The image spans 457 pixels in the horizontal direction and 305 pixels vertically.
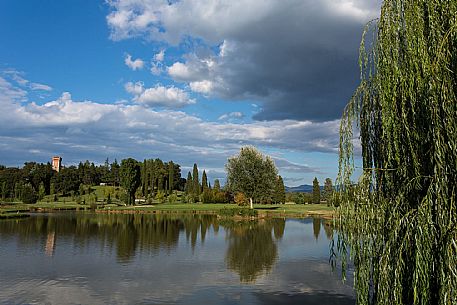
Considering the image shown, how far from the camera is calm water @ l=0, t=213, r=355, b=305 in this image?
1528 centimetres

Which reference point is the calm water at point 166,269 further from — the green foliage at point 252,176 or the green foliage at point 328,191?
the green foliage at point 252,176

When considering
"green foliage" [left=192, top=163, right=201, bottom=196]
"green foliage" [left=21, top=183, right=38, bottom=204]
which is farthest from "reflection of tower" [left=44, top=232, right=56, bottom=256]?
"green foliage" [left=192, top=163, right=201, bottom=196]

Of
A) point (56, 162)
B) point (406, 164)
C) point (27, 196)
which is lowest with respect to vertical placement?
point (27, 196)

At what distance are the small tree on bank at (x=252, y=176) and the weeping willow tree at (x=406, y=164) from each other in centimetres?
5198

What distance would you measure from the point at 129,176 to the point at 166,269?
61547 millimetres

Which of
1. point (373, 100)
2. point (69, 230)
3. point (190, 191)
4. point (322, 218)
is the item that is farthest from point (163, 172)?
point (373, 100)

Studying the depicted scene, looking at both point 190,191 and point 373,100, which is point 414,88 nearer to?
point 373,100

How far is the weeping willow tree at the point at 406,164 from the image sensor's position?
22.0 ft

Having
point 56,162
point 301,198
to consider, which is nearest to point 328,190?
point 301,198

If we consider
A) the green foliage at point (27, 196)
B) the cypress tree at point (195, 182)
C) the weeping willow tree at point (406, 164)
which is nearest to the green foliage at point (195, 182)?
the cypress tree at point (195, 182)

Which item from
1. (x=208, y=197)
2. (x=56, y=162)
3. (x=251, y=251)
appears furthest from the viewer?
(x=56, y=162)

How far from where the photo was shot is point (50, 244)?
28.9m

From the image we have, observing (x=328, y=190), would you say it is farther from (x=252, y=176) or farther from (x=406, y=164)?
(x=406, y=164)

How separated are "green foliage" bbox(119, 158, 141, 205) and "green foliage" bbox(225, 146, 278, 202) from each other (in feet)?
88.7
